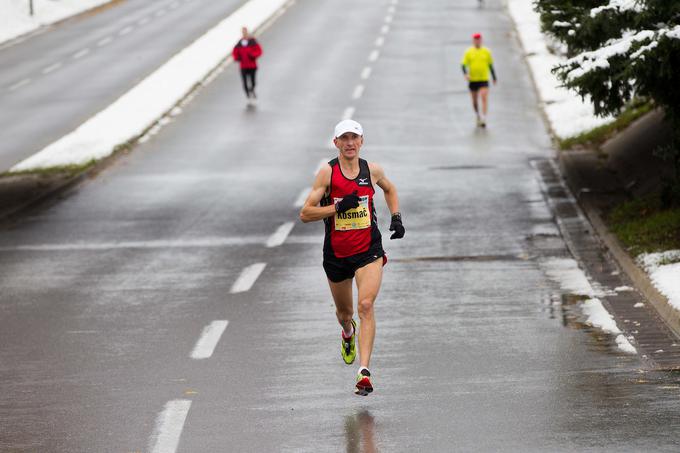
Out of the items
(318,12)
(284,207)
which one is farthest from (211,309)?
(318,12)

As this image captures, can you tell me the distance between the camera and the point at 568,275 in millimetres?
14625

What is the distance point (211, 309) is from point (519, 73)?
27.6 metres

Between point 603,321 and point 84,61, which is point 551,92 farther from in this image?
point 603,321

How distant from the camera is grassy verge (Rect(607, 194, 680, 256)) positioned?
15.1 metres

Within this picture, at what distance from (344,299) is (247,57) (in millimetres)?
25670

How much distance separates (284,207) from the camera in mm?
20891

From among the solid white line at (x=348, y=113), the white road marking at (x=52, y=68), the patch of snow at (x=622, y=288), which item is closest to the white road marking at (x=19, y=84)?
the white road marking at (x=52, y=68)

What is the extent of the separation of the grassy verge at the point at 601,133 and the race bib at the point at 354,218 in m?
17.4

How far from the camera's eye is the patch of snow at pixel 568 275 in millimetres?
13703

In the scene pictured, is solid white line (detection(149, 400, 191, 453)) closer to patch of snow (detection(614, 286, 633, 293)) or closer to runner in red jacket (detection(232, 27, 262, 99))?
patch of snow (detection(614, 286, 633, 293))

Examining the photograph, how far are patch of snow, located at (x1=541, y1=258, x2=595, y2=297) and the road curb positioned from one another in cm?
47

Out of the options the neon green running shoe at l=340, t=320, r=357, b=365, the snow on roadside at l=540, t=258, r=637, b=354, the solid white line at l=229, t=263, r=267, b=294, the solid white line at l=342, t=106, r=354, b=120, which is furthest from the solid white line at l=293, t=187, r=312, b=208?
the neon green running shoe at l=340, t=320, r=357, b=365

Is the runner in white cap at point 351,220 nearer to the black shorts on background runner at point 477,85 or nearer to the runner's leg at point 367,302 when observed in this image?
the runner's leg at point 367,302

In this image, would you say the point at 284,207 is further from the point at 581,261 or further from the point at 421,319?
the point at 421,319
